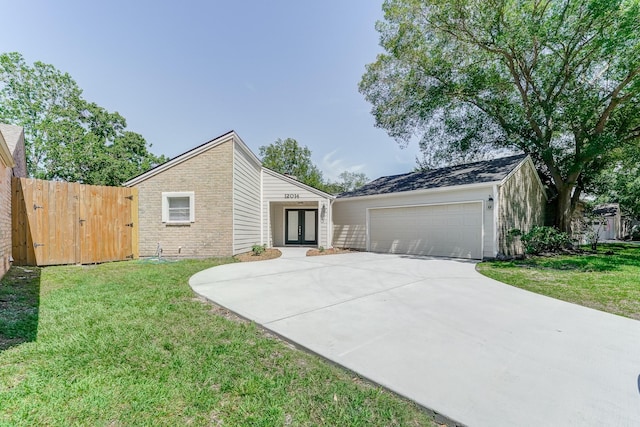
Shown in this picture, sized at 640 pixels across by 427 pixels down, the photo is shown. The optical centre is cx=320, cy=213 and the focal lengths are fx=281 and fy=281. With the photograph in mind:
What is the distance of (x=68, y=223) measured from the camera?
7.71 m

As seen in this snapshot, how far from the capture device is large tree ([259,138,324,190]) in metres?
32.2

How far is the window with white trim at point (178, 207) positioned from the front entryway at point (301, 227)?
5793 millimetres

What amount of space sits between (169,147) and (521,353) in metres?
27.0

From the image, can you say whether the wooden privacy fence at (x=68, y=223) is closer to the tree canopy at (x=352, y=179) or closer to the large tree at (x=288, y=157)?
the large tree at (x=288, y=157)

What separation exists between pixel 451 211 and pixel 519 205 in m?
3.12

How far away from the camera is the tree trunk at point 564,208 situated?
43.9 ft

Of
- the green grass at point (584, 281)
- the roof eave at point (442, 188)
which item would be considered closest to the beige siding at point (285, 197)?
the roof eave at point (442, 188)

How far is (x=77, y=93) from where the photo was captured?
21.6 m

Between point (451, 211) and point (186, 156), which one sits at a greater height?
point (186, 156)

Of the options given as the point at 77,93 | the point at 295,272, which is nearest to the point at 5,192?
the point at 295,272

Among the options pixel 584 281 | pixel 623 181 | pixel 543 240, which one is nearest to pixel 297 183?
pixel 584 281

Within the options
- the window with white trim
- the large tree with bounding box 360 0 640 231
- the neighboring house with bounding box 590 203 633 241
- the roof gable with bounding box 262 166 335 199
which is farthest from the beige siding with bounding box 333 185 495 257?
the neighboring house with bounding box 590 203 633 241

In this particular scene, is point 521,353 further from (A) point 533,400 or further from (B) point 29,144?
(B) point 29,144

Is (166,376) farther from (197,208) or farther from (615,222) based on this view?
(615,222)
